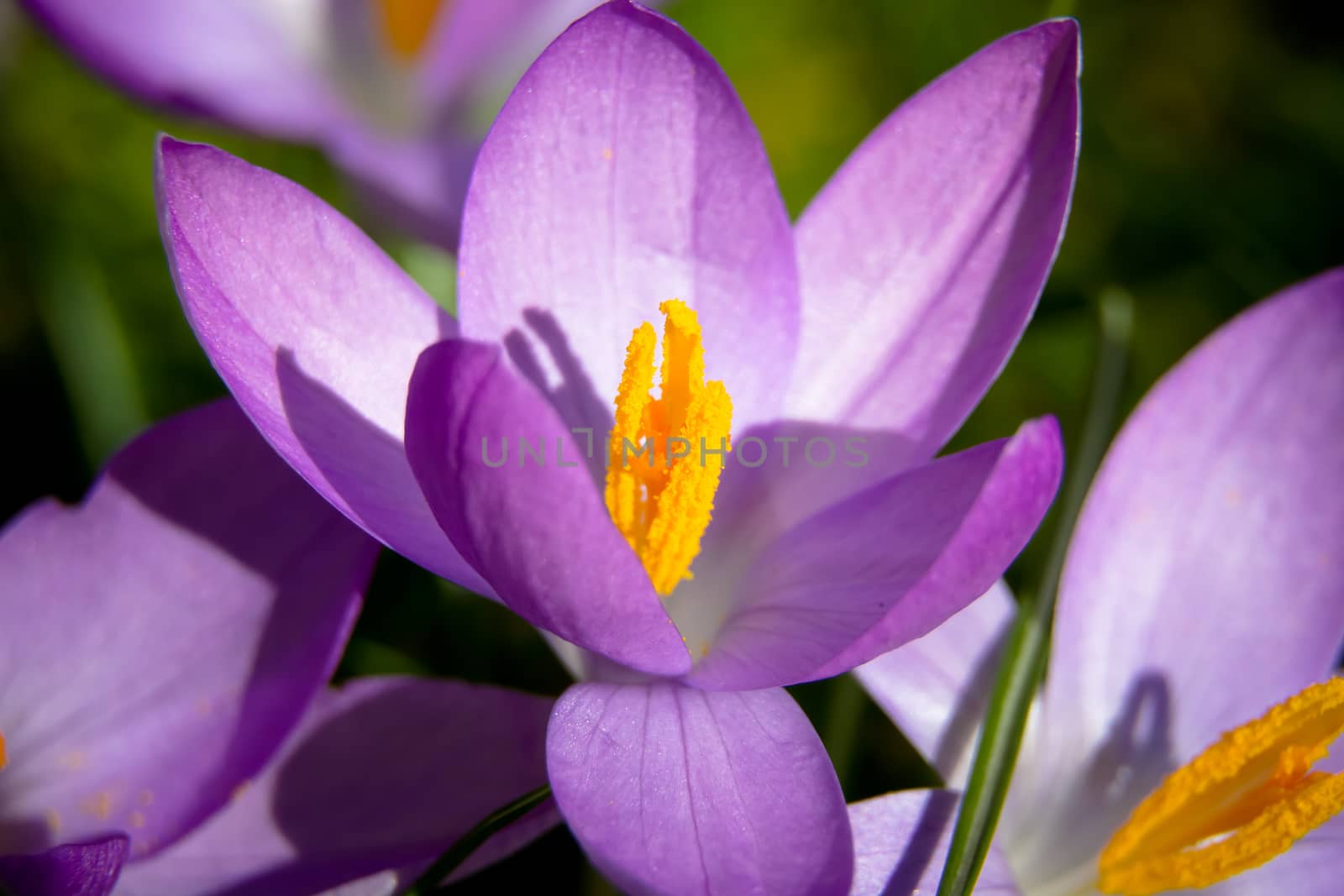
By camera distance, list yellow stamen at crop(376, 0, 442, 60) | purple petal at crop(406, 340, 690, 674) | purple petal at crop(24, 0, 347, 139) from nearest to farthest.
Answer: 1. purple petal at crop(406, 340, 690, 674)
2. purple petal at crop(24, 0, 347, 139)
3. yellow stamen at crop(376, 0, 442, 60)

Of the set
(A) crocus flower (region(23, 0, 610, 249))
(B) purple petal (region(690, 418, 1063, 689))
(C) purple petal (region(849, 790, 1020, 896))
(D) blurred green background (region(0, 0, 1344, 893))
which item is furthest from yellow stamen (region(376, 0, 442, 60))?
(C) purple petal (region(849, 790, 1020, 896))

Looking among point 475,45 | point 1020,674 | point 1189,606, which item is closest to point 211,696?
point 1020,674

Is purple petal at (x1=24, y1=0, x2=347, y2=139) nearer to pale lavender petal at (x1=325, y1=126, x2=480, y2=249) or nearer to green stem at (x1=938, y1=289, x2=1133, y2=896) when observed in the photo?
pale lavender petal at (x1=325, y1=126, x2=480, y2=249)

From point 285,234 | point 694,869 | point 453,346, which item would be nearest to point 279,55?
point 285,234

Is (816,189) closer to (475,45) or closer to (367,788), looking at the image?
(475,45)

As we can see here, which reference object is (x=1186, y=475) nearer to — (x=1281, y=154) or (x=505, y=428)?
(x=505, y=428)

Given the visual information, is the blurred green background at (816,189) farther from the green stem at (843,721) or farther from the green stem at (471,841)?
the green stem at (471,841)
